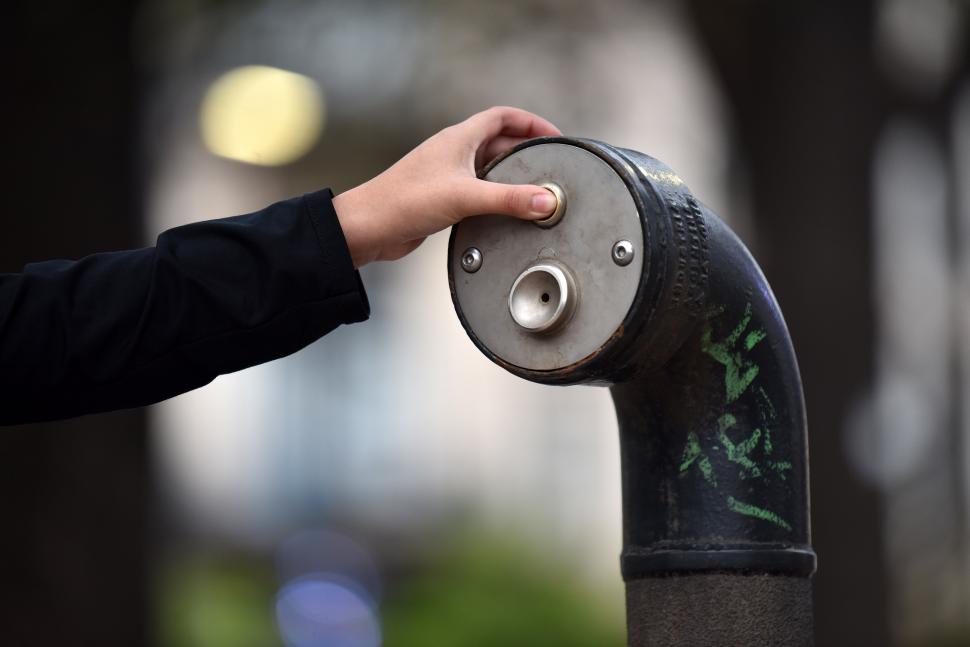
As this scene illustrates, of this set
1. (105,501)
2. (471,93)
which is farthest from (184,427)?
(105,501)

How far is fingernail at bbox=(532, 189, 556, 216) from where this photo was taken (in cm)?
136

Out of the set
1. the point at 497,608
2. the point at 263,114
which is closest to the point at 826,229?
the point at 497,608

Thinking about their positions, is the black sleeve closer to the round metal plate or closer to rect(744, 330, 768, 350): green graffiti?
the round metal plate

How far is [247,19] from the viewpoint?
595cm

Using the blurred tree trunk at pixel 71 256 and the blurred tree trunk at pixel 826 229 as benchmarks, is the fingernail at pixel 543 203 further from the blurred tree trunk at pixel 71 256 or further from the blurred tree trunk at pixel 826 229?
the blurred tree trunk at pixel 826 229

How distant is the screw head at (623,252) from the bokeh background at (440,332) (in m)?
2.83

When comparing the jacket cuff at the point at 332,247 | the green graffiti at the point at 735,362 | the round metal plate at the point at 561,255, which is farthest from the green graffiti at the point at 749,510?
the jacket cuff at the point at 332,247

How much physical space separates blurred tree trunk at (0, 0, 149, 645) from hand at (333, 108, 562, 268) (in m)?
2.54

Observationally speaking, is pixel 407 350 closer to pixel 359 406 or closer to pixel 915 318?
pixel 359 406

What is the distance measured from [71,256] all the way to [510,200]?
2.88 m

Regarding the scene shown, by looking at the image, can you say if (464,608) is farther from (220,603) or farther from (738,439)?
(738,439)

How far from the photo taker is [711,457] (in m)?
1.45

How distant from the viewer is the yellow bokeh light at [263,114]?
280 inches

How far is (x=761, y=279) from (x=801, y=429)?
18 centimetres
